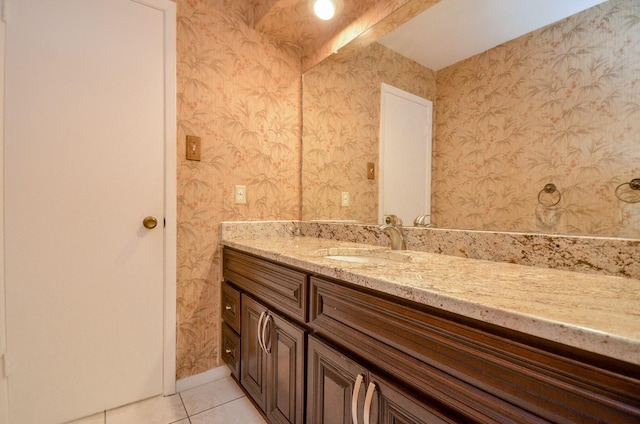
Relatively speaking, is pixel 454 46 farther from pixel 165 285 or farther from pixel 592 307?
pixel 165 285

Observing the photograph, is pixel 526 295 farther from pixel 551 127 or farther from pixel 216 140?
pixel 216 140

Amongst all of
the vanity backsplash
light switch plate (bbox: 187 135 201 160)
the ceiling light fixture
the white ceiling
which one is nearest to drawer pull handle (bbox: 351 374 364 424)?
the vanity backsplash

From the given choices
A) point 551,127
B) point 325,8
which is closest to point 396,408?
point 551,127

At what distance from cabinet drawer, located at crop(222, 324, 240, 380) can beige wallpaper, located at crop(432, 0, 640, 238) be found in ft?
3.93

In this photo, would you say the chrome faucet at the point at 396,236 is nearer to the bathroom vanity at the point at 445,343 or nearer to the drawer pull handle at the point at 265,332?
the bathroom vanity at the point at 445,343

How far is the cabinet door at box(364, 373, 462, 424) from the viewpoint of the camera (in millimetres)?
581

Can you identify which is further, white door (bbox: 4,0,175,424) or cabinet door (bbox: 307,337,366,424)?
white door (bbox: 4,0,175,424)

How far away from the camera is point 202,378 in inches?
62.3

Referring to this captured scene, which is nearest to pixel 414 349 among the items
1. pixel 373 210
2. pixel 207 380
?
pixel 373 210

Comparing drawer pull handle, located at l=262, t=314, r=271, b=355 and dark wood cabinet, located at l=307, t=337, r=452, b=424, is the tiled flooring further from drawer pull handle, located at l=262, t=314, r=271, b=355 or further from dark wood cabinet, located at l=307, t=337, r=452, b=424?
dark wood cabinet, located at l=307, t=337, r=452, b=424

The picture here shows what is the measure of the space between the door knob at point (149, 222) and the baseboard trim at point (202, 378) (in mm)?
846

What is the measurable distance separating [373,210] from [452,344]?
1.03m

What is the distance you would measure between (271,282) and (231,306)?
0.51 meters

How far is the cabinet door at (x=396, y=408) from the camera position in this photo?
58cm
